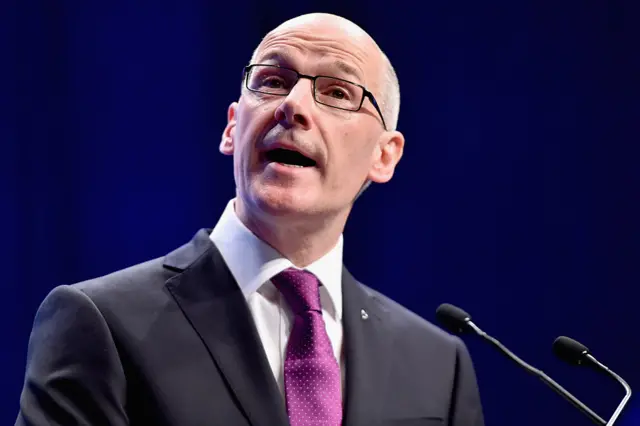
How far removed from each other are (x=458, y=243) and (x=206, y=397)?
1569mm

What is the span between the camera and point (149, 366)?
58.2 inches

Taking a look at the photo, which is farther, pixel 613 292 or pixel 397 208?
pixel 397 208

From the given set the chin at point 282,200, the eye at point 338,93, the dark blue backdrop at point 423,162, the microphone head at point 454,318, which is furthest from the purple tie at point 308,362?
the dark blue backdrop at point 423,162

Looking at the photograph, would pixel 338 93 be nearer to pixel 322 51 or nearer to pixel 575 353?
pixel 322 51

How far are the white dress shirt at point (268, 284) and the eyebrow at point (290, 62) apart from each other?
31 cm

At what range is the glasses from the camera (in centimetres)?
172

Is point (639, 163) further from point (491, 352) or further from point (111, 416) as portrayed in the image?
point (111, 416)

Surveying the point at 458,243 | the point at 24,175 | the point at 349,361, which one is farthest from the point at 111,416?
the point at 458,243

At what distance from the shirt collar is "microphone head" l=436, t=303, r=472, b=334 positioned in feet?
0.70

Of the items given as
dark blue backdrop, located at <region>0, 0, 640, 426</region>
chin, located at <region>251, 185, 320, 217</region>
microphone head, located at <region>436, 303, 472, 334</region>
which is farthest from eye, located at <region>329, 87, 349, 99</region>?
dark blue backdrop, located at <region>0, 0, 640, 426</region>

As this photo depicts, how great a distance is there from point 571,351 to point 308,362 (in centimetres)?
49

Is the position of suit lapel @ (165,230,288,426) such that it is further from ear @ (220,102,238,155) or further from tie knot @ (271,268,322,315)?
ear @ (220,102,238,155)

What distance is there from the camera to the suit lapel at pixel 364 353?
164cm

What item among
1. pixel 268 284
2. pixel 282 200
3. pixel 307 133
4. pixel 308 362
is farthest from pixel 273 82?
pixel 308 362
